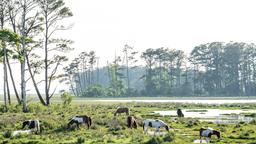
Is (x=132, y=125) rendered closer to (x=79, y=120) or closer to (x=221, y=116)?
(x=79, y=120)

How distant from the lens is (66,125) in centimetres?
3203

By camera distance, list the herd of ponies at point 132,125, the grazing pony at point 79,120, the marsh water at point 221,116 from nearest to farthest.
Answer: the herd of ponies at point 132,125 < the grazing pony at point 79,120 < the marsh water at point 221,116

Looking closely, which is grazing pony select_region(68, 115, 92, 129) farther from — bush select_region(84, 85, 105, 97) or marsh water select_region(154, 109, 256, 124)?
bush select_region(84, 85, 105, 97)

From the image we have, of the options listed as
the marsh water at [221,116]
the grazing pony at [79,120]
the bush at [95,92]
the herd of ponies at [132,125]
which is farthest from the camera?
the bush at [95,92]

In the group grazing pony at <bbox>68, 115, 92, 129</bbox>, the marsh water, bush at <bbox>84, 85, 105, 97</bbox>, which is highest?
bush at <bbox>84, 85, 105, 97</bbox>

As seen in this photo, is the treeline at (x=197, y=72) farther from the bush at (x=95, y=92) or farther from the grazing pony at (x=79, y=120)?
the grazing pony at (x=79, y=120)

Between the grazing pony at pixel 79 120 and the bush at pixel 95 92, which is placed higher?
the bush at pixel 95 92

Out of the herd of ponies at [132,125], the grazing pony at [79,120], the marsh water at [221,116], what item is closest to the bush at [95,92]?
the marsh water at [221,116]

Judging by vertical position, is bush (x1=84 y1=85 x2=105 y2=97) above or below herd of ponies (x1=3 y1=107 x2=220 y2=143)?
above

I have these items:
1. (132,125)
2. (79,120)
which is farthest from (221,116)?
(79,120)

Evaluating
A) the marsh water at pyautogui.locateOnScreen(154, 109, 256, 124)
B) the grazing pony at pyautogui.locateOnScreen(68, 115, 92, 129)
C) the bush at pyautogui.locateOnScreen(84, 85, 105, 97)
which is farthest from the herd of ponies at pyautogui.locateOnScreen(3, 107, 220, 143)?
the bush at pyautogui.locateOnScreen(84, 85, 105, 97)

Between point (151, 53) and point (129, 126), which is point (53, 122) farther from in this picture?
point (151, 53)

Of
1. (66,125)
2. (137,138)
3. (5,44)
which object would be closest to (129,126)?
(66,125)

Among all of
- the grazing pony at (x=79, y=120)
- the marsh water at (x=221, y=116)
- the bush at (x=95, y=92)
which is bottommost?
the marsh water at (x=221, y=116)
